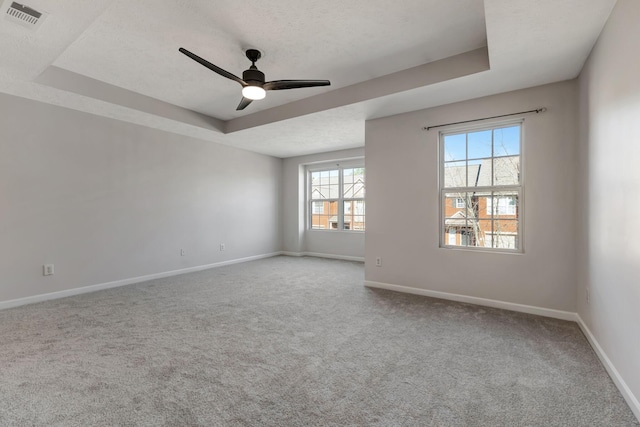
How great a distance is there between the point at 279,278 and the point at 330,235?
7.68 ft

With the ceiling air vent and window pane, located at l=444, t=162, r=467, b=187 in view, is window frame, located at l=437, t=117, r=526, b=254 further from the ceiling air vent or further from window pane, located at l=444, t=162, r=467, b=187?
the ceiling air vent

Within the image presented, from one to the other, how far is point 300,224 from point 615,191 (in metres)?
5.67

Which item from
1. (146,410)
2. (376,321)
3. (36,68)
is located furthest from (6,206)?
(376,321)

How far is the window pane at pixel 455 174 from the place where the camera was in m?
3.56

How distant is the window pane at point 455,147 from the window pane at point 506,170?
1.23ft

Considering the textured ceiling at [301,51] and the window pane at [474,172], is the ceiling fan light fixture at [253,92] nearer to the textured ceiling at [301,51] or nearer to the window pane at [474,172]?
the textured ceiling at [301,51]

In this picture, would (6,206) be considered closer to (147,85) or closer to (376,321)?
(147,85)

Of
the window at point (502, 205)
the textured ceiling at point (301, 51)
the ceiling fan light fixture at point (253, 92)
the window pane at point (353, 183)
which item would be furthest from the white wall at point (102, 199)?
the window at point (502, 205)

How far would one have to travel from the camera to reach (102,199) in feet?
13.4

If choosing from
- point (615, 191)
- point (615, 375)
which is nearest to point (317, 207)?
point (615, 191)

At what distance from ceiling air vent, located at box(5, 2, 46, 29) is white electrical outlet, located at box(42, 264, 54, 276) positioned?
2.75m

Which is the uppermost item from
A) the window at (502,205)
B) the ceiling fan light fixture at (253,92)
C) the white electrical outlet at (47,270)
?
the ceiling fan light fixture at (253,92)

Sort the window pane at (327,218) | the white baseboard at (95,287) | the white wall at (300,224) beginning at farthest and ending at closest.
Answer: the window pane at (327,218) < the white wall at (300,224) < the white baseboard at (95,287)

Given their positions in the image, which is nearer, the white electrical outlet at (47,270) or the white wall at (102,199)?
the white wall at (102,199)
